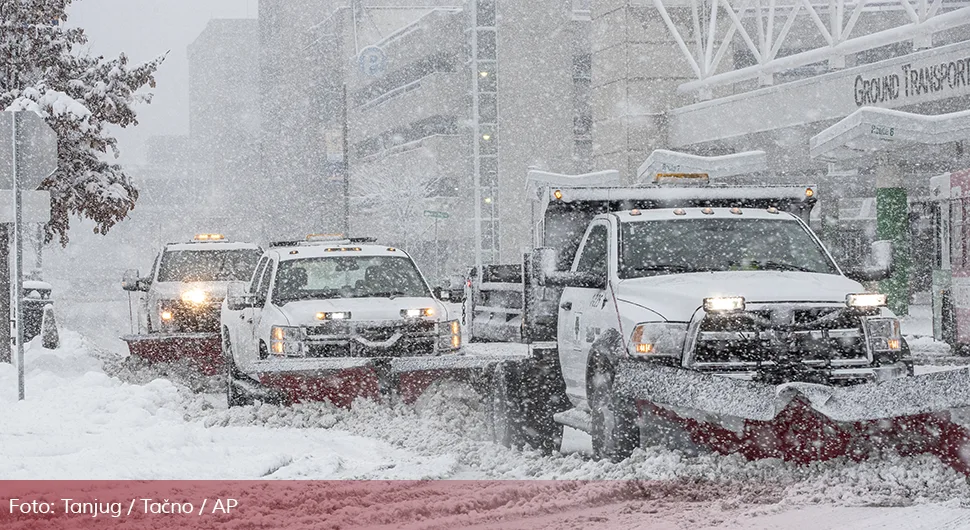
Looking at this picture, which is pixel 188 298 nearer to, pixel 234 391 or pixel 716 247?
pixel 234 391

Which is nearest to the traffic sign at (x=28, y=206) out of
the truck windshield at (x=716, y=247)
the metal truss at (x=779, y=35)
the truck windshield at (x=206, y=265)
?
the truck windshield at (x=206, y=265)

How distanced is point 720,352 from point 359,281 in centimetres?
658

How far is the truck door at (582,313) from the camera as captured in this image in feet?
33.3

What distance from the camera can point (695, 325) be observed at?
338 inches

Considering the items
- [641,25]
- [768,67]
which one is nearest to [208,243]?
[768,67]

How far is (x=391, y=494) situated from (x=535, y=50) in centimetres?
6142

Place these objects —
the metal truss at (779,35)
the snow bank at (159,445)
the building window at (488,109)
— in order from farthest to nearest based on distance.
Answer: the building window at (488,109) → the metal truss at (779,35) → the snow bank at (159,445)

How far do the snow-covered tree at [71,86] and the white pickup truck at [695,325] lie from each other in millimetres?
8656

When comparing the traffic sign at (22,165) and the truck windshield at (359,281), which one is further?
the truck windshield at (359,281)

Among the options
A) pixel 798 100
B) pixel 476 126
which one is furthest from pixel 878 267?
pixel 476 126

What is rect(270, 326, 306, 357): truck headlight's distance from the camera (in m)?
13.0

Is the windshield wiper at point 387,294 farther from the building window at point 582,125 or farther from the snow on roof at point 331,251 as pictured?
the building window at point 582,125

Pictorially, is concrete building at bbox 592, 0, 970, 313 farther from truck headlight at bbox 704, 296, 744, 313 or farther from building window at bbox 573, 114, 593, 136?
truck headlight at bbox 704, 296, 744, 313

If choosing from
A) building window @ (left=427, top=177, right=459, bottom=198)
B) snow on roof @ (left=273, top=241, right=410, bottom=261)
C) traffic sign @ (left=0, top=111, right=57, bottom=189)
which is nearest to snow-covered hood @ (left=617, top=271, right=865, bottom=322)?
snow on roof @ (left=273, top=241, right=410, bottom=261)
